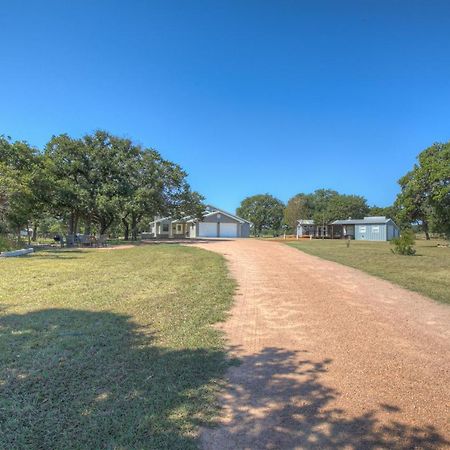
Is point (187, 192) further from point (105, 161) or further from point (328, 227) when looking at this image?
point (328, 227)

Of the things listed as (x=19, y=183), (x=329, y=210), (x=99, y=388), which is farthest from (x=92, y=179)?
(x=329, y=210)

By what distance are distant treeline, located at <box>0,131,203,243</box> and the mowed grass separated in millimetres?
14413

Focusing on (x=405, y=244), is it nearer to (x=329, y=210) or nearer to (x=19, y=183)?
(x=19, y=183)

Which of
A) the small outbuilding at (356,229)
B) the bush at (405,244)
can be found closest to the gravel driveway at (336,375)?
the bush at (405,244)

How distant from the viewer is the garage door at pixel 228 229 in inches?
1832

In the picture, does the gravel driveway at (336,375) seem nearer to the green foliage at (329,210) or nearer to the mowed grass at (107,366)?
the mowed grass at (107,366)

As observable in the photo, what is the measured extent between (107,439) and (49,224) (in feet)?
200

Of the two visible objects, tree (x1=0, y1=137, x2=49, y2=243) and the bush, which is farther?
the bush

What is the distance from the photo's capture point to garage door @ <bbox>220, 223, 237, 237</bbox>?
4653cm

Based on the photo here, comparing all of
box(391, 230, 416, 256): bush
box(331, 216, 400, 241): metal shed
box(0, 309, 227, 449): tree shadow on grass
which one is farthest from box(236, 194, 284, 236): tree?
box(0, 309, 227, 449): tree shadow on grass

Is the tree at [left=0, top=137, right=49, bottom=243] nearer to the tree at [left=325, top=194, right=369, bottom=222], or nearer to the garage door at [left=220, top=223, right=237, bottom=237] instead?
the garage door at [left=220, top=223, right=237, bottom=237]

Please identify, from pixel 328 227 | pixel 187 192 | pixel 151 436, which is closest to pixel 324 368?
pixel 151 436

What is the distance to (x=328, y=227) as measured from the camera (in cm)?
5550

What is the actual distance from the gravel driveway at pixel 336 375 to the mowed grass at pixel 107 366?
33 centimetres
